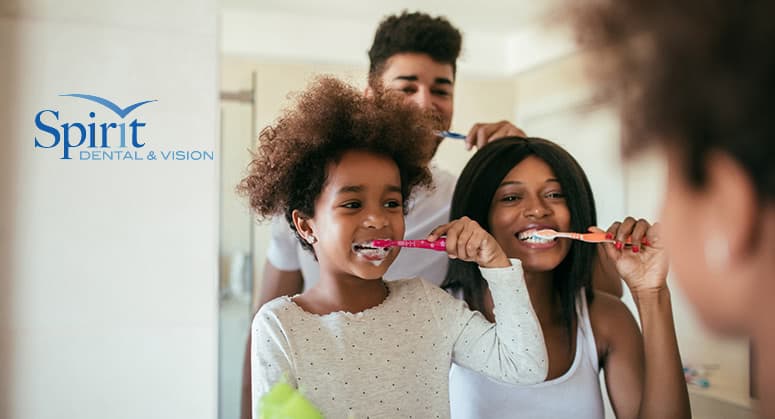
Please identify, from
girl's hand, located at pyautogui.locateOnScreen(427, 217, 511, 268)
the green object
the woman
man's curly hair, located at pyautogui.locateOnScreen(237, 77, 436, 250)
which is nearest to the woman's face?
the woman

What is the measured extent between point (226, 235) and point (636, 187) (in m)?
1.35

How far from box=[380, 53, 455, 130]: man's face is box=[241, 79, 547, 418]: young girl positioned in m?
0.28

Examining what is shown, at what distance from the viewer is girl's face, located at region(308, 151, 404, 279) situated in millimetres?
1041

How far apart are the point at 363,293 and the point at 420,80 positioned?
20.7 inches

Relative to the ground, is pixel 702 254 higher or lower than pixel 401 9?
lower

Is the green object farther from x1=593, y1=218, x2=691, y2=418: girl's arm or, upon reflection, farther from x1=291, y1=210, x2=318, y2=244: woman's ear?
x1=593, y1=218, x2=691, y2=418: girl's arm

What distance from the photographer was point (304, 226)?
44.1 inches

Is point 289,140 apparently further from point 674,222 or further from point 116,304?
point 674,222

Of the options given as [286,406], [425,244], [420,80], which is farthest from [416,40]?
[286,406]

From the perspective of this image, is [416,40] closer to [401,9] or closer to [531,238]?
[531,238]

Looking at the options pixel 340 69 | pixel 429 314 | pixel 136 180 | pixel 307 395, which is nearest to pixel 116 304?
pixel 136 180

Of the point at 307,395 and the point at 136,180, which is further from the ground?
the point at 136,180

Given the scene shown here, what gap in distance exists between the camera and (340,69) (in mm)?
2666

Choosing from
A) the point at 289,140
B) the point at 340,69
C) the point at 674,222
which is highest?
the point at 340,69
